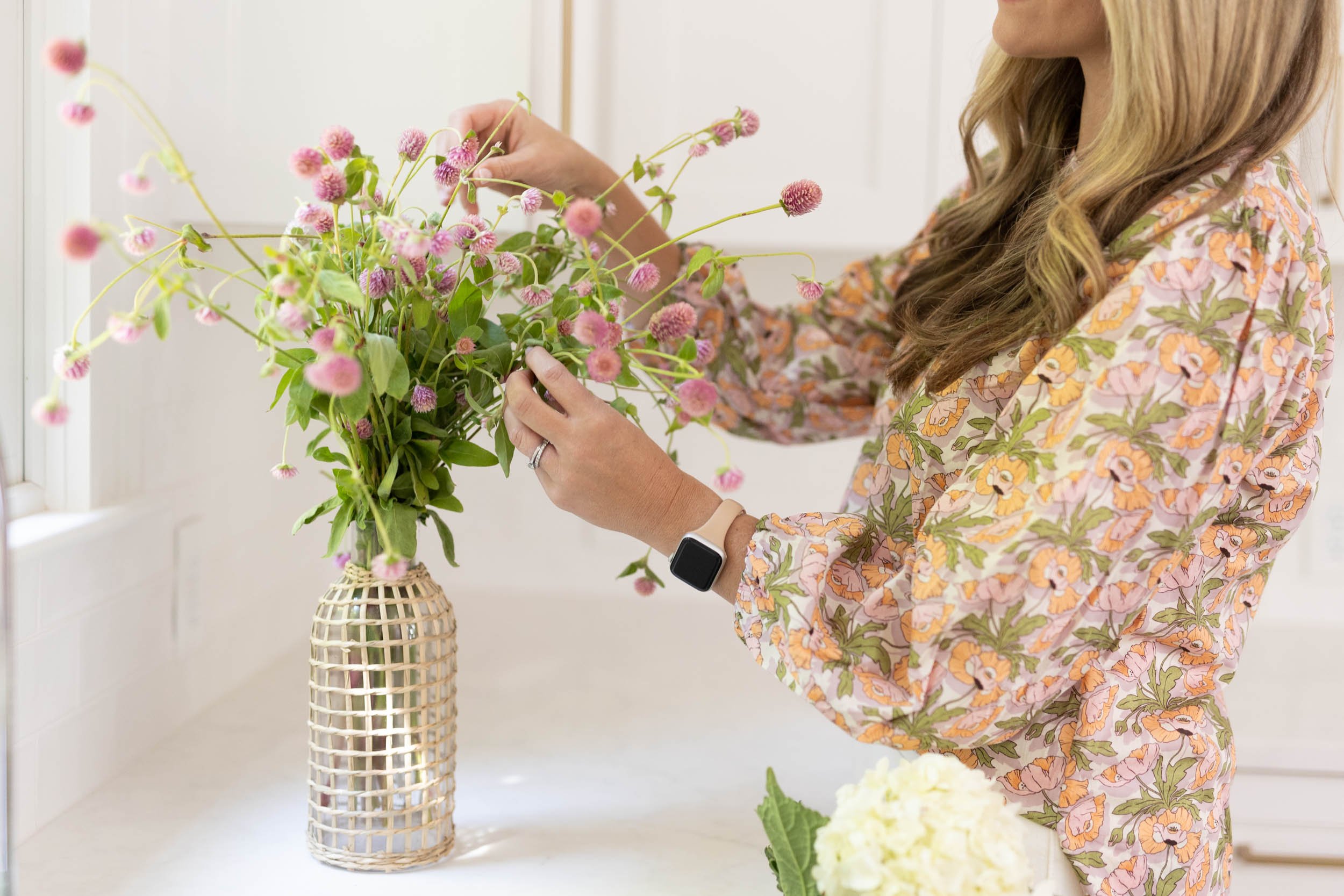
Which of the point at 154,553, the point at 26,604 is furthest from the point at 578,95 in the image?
the point at 26,604

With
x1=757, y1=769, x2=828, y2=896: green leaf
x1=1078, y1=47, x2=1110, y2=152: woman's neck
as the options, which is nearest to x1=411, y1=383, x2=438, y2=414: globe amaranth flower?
x1=757, y1=769, x2=828, y2=896: green leaf

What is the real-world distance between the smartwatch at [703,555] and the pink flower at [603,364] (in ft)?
0.53

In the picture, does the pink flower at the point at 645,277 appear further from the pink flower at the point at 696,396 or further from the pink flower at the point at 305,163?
the pink flower at the point at 305,163

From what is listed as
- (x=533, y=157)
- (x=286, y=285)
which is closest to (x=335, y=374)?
(x=286, y=285)

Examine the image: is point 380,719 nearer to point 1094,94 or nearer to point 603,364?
point 603,364

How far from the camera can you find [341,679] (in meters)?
0.85

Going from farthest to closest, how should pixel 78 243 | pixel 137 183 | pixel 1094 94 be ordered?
pixel 1094 94
pixel 137 183
pixel 78 243

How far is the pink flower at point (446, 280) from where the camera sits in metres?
0.78

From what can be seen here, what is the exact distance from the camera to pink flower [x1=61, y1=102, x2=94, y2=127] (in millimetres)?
572

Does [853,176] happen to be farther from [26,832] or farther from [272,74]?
[26,832]

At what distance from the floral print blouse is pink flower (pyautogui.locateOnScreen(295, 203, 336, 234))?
0.37 metres

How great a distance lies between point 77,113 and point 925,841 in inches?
22.5

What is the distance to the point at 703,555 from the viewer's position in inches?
32.6

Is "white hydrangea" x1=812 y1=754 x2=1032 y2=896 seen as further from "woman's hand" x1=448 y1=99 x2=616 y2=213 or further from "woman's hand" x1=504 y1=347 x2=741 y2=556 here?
"woman's hand" x1=448 y1=99 x2=616 y2=213
